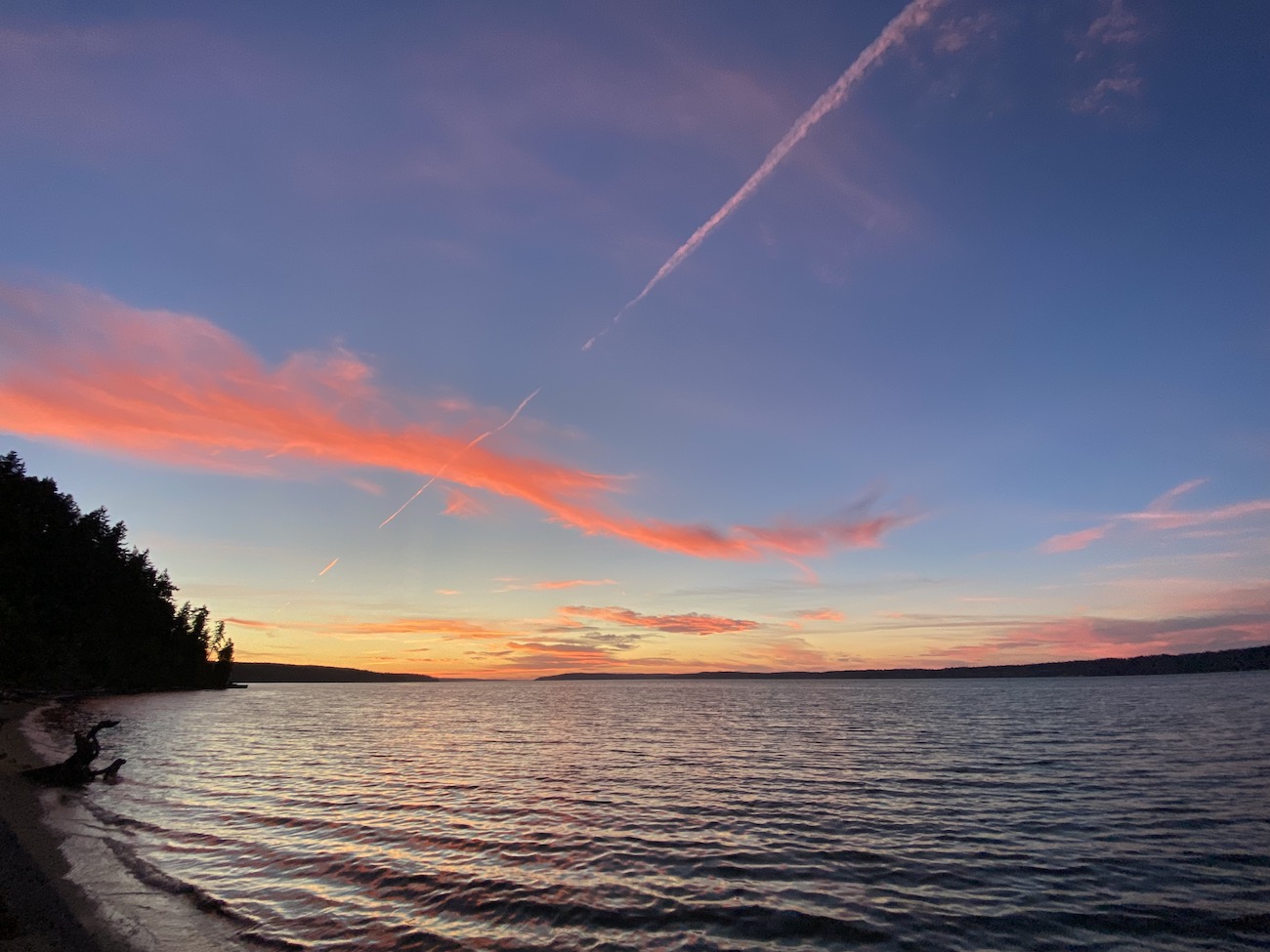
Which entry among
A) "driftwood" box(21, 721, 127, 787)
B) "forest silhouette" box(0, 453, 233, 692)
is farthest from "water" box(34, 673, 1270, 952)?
"forest silhouette" box(0, 453, 233, 692)

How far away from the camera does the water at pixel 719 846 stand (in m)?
16.4

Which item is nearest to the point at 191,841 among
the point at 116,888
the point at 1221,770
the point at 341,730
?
the point at 116,888

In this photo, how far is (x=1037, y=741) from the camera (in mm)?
55719

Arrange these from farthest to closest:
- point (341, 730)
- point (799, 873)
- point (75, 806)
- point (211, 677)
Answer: point (211, 677)
point (341, 730)
point (75, 806)
point (799, 873)

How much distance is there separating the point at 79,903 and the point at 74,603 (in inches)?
5421

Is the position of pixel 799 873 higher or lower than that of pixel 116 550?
lower

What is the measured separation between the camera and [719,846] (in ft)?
78.3

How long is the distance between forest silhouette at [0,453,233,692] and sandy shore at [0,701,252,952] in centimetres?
7193

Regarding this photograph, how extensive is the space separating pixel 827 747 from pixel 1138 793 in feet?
81.1

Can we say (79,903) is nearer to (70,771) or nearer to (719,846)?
(719,846)

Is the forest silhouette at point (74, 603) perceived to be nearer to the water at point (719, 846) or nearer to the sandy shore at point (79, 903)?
the water at point (719, 846)

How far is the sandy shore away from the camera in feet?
46.7

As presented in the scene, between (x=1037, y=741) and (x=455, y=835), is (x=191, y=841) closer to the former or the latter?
(x=455, y=835)

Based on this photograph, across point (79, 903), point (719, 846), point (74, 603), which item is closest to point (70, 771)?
point (79, 903)
